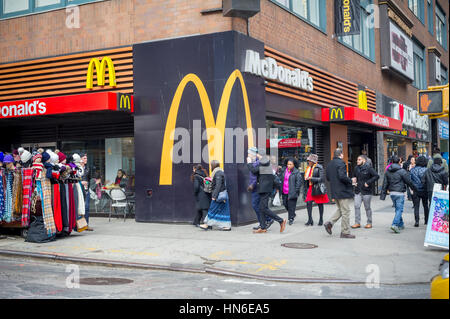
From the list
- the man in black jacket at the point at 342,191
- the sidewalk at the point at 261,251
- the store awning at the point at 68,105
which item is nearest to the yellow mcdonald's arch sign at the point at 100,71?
the store awning at the point at 68,105

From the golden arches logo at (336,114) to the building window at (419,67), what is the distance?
15431 mm

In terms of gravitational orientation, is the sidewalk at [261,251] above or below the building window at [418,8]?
below

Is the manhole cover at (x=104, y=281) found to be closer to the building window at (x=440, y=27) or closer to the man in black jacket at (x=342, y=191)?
the man in black jacket at (x=342, y=191)

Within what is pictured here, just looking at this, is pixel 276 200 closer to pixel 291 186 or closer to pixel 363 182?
pixel 291 186

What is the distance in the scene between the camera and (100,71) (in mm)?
14172

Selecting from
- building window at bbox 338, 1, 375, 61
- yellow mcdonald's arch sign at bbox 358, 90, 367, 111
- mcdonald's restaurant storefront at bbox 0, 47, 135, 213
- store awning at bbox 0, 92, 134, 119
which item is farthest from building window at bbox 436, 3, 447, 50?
store awning at bbox 0, 92, 134, 119

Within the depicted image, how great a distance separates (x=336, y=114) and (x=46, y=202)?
11.1 meters

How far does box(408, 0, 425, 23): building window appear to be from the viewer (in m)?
30.1

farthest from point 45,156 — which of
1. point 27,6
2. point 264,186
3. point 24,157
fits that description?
point 27,6

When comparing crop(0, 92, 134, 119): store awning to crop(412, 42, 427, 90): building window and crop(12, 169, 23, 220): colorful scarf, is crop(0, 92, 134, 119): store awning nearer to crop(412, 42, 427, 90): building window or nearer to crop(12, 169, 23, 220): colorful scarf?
crop(12, 169, 23, 220): colorful scarf

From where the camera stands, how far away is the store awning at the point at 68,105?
1318 cm

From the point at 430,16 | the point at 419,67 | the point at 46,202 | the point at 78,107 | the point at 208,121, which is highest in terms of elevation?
the point at 430,16
